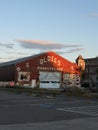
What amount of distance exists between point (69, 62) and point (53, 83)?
22.4m

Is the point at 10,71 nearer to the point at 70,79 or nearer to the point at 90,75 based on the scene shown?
the point at 70,79

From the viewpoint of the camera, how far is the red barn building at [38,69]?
88.6m

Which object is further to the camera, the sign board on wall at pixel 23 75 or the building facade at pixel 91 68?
the building facade at pixel 91 68

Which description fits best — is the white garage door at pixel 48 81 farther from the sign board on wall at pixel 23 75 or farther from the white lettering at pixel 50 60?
the white lettering at pixel 50 60

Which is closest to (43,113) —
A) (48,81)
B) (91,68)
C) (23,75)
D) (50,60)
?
(48,81)

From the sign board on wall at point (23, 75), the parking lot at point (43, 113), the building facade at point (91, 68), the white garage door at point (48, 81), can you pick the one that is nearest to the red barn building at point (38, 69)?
the sign board on wall at point (23, 75)

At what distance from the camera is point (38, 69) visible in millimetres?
93188

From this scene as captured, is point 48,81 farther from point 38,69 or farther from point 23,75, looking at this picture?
point 38,69

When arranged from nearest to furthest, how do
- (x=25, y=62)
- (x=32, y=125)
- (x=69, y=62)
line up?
(x=32, y=125) → (x=25, y=62) → (x=69, y=62)

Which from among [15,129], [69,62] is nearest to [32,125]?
[15,129]

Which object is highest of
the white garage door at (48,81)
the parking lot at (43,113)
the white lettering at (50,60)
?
the white lettering at (50,60)

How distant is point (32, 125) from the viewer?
15.9 metres

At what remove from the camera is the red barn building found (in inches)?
3487

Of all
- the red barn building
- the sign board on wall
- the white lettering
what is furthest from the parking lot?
the white lettering
